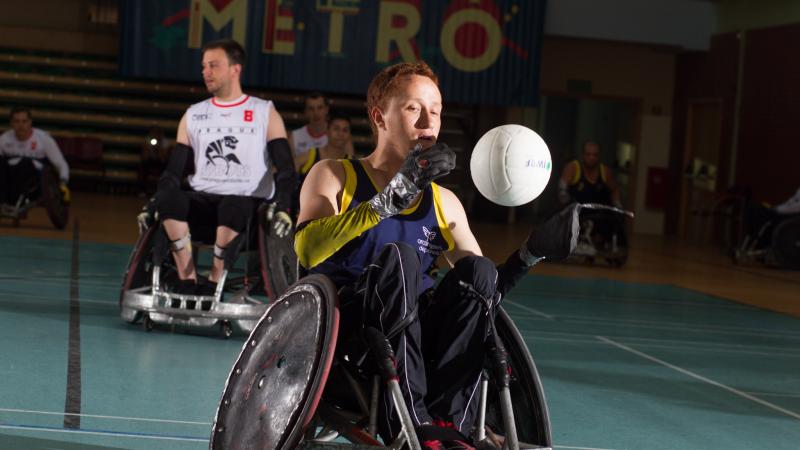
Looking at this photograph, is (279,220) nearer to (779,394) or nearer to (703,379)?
(703,379)

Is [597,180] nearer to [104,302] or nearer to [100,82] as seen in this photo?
[104,302]

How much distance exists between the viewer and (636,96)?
20109mm

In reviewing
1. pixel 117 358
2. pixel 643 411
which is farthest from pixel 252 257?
pixel 643 411

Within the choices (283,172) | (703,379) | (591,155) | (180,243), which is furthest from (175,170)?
(591,155)

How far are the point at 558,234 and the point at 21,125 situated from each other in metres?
9.69

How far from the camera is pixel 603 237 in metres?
12.7

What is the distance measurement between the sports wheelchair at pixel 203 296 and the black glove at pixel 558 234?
115 inches

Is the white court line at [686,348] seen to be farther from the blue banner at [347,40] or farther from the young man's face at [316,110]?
the blue banner at [347,40]

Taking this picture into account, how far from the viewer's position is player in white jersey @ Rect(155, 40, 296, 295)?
6047 millimetres

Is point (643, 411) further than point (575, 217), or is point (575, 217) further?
point (643, 411)

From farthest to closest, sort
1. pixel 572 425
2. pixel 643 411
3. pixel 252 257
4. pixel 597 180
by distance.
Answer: pixel 597 180, pixel 252 257, pixel 643 411, pixel 572 425

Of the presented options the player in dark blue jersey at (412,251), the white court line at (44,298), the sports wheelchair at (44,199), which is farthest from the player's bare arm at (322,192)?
the sports wheelchair at (44,199)

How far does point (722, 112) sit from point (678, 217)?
7.03 feet

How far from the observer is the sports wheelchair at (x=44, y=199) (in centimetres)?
1155
